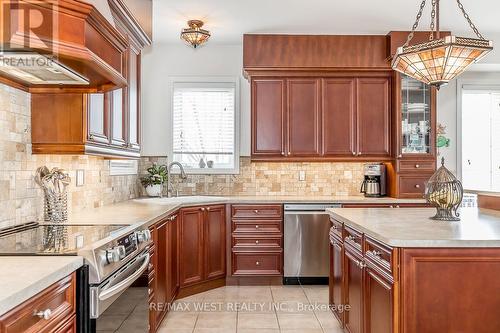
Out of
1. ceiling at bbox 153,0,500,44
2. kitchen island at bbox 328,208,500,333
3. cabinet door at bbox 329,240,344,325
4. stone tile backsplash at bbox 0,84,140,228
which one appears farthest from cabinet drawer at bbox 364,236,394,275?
ceiling at bbox 153,0,500,44

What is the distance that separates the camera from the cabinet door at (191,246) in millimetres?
4008

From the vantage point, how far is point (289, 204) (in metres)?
4.49

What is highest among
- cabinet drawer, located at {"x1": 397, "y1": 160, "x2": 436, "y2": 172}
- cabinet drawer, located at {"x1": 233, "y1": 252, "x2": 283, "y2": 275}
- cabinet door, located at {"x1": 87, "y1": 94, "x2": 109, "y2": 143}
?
cabinet door, located at {"x1": 87, "y1": 94, "x2": 109, "y2": 143}

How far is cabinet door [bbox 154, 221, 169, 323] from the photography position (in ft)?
10.1

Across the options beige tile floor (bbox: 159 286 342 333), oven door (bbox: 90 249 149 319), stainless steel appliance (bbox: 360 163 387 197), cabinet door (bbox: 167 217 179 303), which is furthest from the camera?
stainless steel appliance (bbox: 360 163 387 197)

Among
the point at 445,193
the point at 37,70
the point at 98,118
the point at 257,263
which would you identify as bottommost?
the point at 257,263

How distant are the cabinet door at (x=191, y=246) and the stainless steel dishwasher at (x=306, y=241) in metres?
0.91

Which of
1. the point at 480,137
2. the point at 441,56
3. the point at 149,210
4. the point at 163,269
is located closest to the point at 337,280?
the point at 163,269

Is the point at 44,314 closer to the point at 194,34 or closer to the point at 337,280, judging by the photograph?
the point at 337,280

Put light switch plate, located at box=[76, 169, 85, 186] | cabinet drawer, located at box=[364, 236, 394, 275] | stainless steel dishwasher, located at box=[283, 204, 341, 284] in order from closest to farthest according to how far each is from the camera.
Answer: cabinet drawer, located at box=[364, 236, 394, 275], light switch plate, located at box=[76, 169, 85, 186], stainless steel dishwasher, located at box=[283, 204, 341, 284]

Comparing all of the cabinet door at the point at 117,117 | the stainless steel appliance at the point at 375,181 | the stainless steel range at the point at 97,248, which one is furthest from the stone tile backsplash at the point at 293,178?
the stainless steel range at the point at 97,248

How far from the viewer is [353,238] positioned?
9.14 ft

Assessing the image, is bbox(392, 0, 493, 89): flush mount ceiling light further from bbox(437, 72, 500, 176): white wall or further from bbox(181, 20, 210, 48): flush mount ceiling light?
bbox(437, 72, 500, 176): white wall

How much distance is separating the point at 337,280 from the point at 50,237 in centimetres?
212
